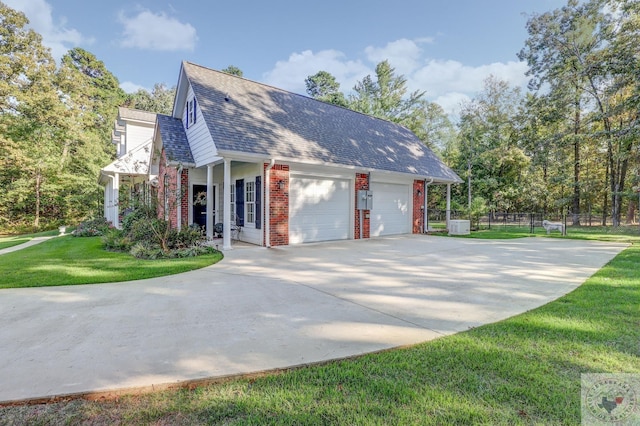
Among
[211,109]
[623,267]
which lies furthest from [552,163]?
[211,109]

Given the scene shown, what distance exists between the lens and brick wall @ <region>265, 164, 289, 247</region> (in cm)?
955

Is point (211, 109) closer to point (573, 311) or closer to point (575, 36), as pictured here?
point (573, 311)

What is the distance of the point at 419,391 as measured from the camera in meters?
2.18

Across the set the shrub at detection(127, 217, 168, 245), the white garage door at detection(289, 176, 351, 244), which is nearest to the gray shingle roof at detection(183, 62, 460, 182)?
the white garage door at detection(289, 176, 351, 244)

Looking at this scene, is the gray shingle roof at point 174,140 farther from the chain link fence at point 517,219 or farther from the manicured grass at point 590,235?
the chain link fence at point 517,219

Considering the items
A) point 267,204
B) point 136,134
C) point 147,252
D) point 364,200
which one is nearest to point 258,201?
point 267,204

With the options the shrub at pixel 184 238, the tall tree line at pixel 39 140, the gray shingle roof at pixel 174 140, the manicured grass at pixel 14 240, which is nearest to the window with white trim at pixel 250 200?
the shrub at pixel 184 238

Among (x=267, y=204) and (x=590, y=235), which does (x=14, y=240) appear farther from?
(x=590, y=235)

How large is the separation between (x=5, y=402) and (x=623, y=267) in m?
9.81

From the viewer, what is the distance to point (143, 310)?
3934mm

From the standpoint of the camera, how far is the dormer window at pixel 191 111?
10.7 meters

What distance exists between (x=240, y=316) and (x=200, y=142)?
26.0ft

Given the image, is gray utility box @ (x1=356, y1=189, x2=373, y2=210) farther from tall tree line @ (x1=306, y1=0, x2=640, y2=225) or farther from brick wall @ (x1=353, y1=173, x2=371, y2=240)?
tall tree line @ (x1=306, y1=0, x2=640, y2=225)

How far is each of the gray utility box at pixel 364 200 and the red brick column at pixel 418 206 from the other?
3.48m
